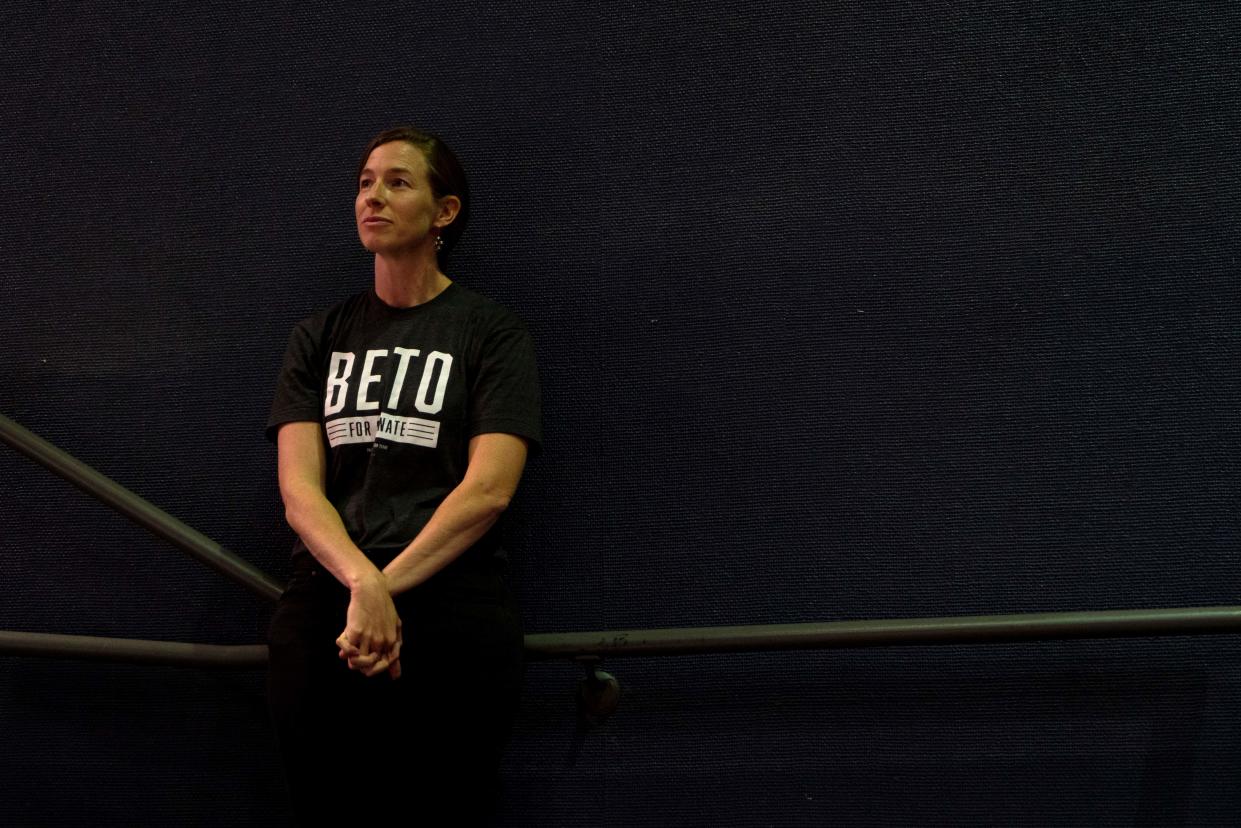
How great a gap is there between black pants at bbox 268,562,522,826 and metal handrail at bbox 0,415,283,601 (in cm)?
22

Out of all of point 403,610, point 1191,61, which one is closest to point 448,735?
point 403,610

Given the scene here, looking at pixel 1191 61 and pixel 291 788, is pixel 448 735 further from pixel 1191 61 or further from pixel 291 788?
pixel 1191 61

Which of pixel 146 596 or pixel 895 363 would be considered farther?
pixel 146 596

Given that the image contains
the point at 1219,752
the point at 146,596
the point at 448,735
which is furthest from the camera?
the point at 146,596

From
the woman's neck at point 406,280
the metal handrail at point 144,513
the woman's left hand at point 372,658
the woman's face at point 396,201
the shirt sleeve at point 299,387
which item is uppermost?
the woman's face at point 396,201

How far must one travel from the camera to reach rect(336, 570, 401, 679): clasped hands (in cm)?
131

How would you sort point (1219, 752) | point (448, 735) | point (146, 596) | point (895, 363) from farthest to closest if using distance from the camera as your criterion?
point (146, 596)
point (895, 363)
point (1219, 752)
point (448, 735)

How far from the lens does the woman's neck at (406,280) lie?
1592 mm

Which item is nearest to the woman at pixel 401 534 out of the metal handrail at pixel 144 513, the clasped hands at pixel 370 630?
the clasped hands at pixel 370 630

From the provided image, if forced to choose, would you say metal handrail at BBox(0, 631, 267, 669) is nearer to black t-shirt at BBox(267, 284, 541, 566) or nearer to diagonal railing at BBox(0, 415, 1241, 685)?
diagonal railing at BBox(0, 415, 1241, 685)

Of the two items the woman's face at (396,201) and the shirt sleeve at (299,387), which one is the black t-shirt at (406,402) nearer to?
the shirt sleeve at (299,387)

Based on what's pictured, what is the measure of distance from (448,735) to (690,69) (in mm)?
1167

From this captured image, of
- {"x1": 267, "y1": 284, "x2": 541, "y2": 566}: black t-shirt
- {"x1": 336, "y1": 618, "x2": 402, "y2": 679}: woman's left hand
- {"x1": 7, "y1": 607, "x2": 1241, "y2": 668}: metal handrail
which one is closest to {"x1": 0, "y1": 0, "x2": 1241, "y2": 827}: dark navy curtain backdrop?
{"x1": 7, "y1": 607, "x2": 1241, "y2": 668}: metal handrail

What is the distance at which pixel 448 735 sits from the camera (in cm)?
140
